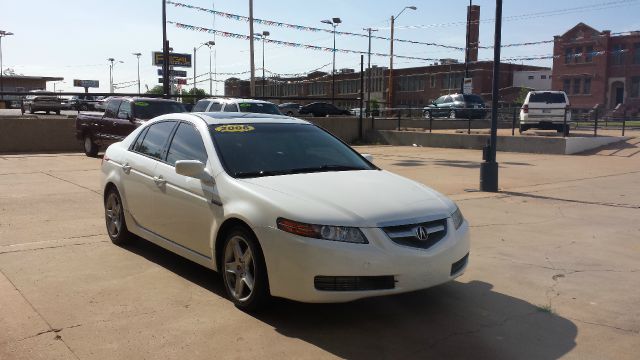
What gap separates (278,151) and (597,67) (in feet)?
239

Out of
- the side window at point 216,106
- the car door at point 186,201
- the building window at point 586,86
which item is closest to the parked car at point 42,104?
the side window at point 216,106

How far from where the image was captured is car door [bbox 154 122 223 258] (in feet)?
15.5

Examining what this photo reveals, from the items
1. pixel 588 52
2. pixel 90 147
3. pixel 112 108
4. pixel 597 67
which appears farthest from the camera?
pixel 588 52

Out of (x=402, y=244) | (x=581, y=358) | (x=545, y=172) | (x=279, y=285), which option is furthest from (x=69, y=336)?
(x=545, y=172)

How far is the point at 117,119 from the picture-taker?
15344 millimetres

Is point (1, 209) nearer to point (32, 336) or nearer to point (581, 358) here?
point (32, 336)

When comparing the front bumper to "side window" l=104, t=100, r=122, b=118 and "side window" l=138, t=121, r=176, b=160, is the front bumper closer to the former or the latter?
"side window" l=138, t=121, r=176, b=160

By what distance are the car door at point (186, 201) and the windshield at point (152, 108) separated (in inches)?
401

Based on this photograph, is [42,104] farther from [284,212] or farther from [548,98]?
[284,212]

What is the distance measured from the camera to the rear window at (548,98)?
72.4 ft

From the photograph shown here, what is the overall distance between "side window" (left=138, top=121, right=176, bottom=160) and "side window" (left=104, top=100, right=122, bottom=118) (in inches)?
401

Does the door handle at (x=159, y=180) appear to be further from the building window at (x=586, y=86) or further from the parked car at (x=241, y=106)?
the building window at (x=586, y=86)

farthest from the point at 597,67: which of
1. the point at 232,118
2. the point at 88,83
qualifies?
the point at 88,83

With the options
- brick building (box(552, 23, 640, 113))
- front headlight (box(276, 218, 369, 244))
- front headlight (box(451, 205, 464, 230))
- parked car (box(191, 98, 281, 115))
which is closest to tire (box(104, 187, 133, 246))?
front headlight (box(276, 218, 369, 244))
